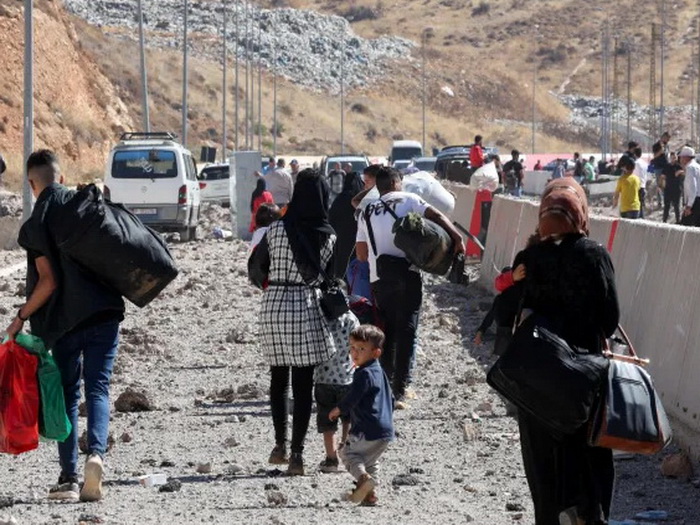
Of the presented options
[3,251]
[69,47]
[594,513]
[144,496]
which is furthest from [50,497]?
[69,47]

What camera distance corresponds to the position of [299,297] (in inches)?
366

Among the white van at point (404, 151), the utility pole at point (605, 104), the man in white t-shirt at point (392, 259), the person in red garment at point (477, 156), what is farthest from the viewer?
the utility pole at point (605, 104)

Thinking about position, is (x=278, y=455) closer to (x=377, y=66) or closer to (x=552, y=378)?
(x=552, y=378)

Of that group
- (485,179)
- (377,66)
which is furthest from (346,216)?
(377,66)

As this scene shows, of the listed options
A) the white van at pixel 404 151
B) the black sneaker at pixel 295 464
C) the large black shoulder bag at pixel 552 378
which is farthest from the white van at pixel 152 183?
the white van at pixel 404 151

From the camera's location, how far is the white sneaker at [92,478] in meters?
8.35

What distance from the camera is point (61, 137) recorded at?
63562 mm

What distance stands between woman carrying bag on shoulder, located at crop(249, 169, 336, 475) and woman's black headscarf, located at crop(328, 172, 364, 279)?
4.19 meters

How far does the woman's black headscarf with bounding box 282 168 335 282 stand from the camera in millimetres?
9219

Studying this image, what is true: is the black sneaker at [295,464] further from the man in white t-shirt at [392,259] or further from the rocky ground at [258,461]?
the man in white t-shirt at [392,259]

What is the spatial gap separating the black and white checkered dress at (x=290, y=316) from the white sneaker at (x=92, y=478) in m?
1.32

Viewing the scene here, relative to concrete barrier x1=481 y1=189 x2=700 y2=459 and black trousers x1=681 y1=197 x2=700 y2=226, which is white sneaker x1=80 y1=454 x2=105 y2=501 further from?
black trousers x1=681 y1=197 x2=700 y2=226

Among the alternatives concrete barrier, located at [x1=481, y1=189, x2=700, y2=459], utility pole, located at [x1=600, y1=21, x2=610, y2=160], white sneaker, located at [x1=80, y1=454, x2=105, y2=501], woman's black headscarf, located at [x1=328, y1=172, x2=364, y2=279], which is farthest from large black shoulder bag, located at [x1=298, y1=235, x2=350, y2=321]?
utility pole, located at [x1=600, y1=21, x2=610, y2=160]

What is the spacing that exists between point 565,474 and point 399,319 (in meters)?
5.32
